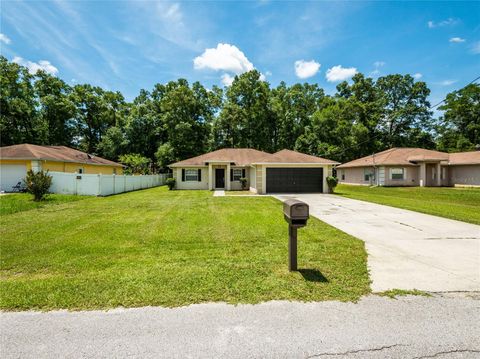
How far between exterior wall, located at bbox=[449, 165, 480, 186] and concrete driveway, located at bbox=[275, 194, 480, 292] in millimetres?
21235

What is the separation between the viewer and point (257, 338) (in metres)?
2.44

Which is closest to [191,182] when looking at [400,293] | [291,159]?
[291,159]

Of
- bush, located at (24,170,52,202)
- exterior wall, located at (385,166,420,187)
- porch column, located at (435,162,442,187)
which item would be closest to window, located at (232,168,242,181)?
bush, located at (24,170,52,202)

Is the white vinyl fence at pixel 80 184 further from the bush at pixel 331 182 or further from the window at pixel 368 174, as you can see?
the window at pixel 368 174

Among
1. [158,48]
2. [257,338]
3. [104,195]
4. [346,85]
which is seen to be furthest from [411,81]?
[257,338]

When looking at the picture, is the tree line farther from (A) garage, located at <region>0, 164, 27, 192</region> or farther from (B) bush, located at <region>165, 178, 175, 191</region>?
(A) garage, located at <region>0, 164, 27, 192</region>

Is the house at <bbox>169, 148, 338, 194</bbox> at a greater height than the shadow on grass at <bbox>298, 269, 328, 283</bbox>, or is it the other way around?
the house at <bbox>169, 148, 338, 194</bbox>

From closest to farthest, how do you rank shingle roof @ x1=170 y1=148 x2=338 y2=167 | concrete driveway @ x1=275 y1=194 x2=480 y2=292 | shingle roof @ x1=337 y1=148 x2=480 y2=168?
1. concrete driveway @ x1=275 y1=194 x2=480 y2=292
2. shingle roof @ x1=170 y1=148 x2=338 y2=167
3. shingle roof @ x1=337 y1=148 x2=480 y2=168

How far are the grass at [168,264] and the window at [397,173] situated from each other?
22.9m

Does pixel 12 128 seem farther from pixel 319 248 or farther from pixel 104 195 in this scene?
pixel 319 248

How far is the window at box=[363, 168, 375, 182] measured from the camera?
28.0 m

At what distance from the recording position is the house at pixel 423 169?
2448 centimetres

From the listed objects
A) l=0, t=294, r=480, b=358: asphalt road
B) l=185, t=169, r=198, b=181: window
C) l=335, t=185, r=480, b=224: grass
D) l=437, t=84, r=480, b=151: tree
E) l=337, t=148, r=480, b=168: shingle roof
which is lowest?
l=0, t=294, r=480, b=358: asphalt road

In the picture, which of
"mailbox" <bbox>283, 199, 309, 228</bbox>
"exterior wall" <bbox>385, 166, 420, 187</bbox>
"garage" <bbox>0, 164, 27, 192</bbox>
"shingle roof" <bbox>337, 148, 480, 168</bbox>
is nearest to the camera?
"mailbox" <bbox>283, 199, 309, 228</bbox>
